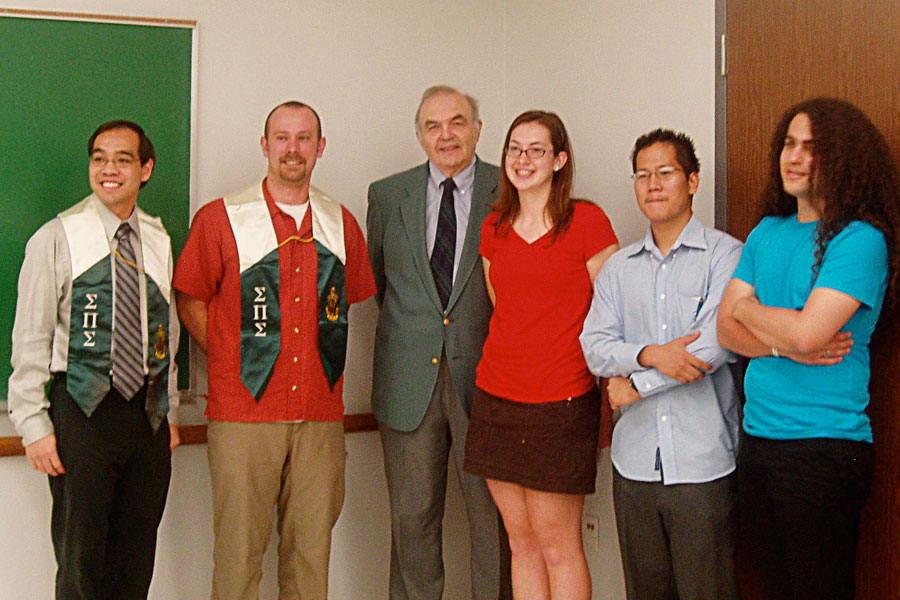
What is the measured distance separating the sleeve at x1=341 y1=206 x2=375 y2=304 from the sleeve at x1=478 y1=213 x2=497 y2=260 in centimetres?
43

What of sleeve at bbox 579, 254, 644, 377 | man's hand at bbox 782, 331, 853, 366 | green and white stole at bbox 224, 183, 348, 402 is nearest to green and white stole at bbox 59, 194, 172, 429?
green and white stole at bbox 224, 183, 348, 402

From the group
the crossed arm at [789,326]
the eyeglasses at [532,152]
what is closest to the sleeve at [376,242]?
the eyeglasses at [532,152]

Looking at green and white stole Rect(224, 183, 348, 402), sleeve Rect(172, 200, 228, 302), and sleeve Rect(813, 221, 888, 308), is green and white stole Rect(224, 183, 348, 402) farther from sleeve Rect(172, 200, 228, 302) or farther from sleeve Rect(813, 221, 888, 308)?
sleeve Rect(813, 221, 888, 308)

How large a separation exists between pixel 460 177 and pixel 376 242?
358 millimetres

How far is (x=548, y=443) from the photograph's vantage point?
2.31 metres

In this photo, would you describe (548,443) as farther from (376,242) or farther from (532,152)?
(376,242)

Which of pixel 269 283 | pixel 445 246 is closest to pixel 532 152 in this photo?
pixel 445 246

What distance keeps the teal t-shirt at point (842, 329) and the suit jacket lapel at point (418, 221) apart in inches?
43.0

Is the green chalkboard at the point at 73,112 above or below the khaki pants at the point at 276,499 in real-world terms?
above

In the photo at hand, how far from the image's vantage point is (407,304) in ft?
9.10

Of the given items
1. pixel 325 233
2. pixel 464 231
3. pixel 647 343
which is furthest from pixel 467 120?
pixel 647 343

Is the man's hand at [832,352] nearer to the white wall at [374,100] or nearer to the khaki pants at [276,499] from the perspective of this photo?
the white wall at [374,100]

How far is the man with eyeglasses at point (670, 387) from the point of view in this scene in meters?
2.01

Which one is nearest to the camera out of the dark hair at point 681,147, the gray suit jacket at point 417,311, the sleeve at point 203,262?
the dark hair at point 681,147
